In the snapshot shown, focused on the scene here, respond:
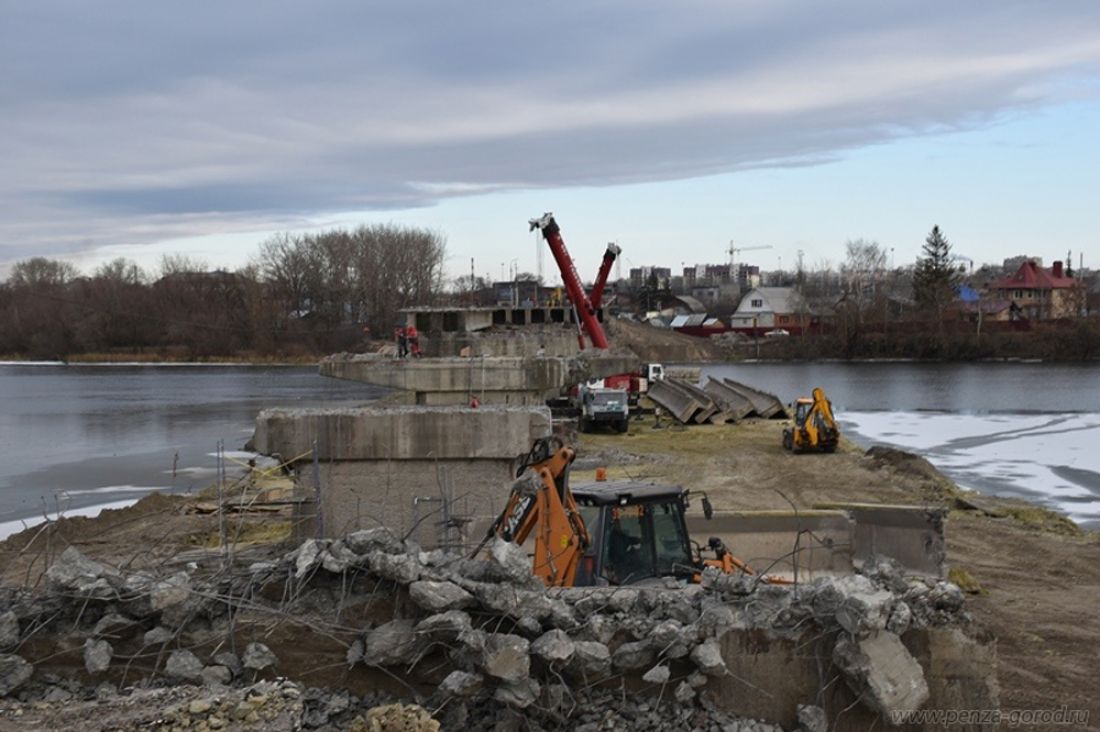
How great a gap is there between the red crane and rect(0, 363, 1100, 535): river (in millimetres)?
12318

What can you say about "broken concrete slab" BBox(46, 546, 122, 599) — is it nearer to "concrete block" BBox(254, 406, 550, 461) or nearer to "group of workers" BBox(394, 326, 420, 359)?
"concrete block" BBox(254, 406, 550, 461)

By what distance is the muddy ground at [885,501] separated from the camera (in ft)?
38.7

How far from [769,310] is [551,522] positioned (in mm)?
139131

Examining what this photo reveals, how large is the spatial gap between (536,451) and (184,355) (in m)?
106

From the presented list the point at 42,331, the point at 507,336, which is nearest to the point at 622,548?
the point at 507,336

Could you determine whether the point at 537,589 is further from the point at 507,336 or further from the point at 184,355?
the point at 184,355

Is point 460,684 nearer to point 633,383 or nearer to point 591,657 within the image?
point 591,657

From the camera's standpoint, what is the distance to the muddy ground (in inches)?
465

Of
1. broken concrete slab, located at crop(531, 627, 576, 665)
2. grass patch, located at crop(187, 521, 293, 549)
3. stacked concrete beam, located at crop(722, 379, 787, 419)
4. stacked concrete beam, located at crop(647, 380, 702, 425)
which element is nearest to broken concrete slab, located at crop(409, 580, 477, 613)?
broken concrete slab, located at crop(531, 627, 576, 665)

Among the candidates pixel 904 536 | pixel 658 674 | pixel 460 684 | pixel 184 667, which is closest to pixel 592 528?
pixel 658 674

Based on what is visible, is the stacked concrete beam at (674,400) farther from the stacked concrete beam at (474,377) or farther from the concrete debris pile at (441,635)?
the concrete debris pile at (441,635)

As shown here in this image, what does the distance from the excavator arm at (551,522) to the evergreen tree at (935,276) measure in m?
111

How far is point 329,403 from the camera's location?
5556cm

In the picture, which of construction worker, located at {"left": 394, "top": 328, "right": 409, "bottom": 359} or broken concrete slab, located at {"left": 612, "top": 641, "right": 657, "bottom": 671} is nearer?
broken concrete slab, located at {"left": 612, "top": 641, "right": 657, "bottom": 671}
